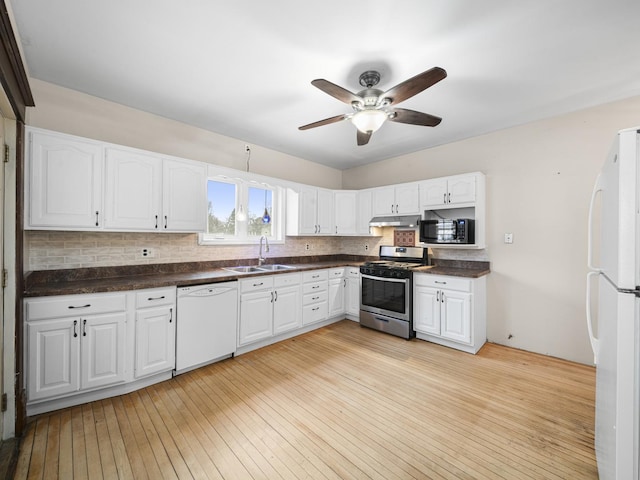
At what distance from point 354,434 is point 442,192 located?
3046mm

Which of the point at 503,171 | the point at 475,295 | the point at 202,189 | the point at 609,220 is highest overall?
the point at 503,171

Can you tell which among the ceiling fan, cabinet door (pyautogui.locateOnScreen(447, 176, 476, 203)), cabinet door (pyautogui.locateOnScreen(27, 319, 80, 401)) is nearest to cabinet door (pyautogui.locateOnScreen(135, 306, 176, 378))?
cabinet door (pyautogui.locateOnScreen(27, 319, 80, 401))

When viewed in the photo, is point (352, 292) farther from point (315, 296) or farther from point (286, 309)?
point (286, 309)

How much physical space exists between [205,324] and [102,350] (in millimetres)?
825

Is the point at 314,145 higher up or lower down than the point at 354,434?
higher up

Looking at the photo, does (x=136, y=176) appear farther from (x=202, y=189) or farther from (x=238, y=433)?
(x=238, y=433)

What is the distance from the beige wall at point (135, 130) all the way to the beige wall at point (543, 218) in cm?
313

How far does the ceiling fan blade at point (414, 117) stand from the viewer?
229 cm

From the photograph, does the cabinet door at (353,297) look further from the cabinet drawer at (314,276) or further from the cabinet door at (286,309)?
the cabinet door at (286,309)

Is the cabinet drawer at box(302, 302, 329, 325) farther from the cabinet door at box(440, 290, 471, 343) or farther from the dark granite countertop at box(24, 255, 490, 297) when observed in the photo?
the cabinet door at box(440, 290, 471, 343)

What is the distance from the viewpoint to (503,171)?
3465 mm

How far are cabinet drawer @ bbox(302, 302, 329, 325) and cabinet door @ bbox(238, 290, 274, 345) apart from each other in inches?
22.6

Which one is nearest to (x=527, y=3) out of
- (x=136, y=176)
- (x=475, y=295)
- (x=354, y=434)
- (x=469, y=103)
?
(x=469, y=103)

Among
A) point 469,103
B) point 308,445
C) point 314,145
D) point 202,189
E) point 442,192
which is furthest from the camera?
point 314,145
